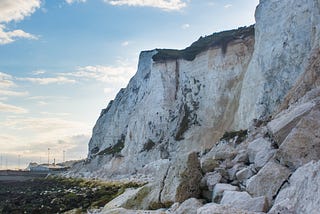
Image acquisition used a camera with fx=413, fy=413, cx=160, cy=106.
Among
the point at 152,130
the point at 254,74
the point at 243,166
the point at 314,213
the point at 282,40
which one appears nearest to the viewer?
the point at 314,213

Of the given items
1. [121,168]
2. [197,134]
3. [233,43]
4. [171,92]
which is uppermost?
[233,43]

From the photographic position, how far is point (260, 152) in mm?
11617

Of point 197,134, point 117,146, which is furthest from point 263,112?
point 117,146

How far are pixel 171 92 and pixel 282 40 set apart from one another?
28.7m

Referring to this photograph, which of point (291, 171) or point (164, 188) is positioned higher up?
point (291, 171)

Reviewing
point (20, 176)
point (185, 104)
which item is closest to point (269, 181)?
point (185, 104)

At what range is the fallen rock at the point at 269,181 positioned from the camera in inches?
351

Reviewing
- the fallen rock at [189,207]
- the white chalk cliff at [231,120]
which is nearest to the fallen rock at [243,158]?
the white chalk cliff at [231,120]

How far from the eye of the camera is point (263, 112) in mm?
36406

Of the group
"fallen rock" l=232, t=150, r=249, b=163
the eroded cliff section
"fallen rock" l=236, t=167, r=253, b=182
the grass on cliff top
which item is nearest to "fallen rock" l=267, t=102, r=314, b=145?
"fallen rock" l=236, t=167, r=253, b=182

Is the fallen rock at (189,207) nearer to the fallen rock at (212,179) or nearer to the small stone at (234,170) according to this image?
the fallen rock at (212,179)

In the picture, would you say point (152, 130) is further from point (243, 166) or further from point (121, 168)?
point (243, 166)

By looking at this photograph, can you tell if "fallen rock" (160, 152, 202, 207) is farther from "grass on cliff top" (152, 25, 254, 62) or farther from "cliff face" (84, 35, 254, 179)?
"grass on cliff top" (152, 25, 254, 62)

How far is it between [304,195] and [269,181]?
8.24 ft
